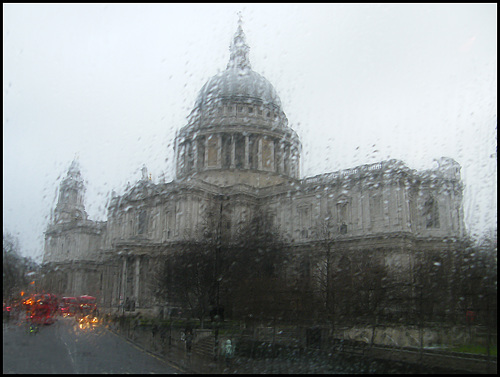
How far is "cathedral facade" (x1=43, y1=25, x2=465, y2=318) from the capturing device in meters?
40.5

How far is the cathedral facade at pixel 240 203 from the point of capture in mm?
40531

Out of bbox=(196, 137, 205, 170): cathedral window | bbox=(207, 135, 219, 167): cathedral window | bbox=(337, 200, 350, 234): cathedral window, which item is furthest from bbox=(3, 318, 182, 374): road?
bbox=(196, 137, 205, 170): cathedral window

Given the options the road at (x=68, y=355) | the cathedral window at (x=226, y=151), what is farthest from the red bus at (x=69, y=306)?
the cathedral window at (x=226, y=151)

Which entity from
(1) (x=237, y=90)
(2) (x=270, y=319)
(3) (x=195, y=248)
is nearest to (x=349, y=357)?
(2) (x=270, y=319)

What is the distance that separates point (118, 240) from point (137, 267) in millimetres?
3475

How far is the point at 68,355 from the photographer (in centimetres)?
1633

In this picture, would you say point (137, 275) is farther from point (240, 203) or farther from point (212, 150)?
point (212, 150)

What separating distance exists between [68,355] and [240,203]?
35202 millimetres

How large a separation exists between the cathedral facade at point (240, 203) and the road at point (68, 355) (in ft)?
39.1

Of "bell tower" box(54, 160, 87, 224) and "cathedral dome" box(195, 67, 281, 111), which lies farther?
"cathedral dome" box(195, 67, 281, 111)

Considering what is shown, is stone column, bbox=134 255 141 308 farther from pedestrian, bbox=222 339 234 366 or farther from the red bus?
pedestrian, bbox=222 339 234 366

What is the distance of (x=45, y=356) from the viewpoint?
1569 centimetres

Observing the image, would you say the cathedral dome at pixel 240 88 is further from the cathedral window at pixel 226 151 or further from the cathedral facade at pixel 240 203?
the cathedral window at pixel 226 151

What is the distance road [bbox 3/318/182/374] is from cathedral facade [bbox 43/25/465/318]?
39.1 feet
